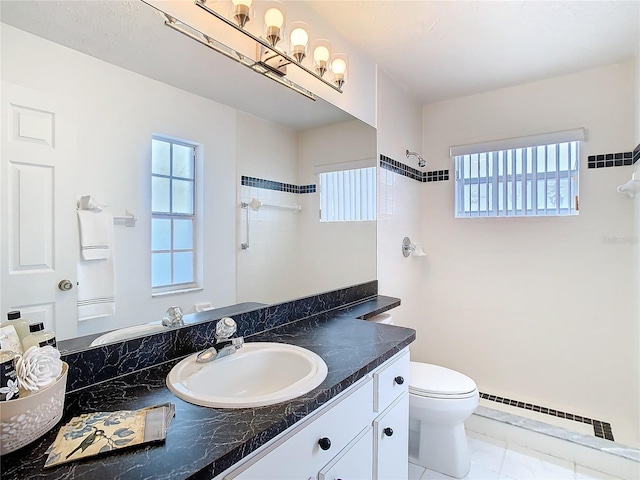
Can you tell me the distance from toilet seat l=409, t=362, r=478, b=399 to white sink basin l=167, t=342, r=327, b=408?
0.89 m

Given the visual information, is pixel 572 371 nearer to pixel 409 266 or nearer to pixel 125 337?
pixel 409 266

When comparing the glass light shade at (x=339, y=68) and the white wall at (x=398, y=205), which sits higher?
the glass light shade at (x=339, y=68)

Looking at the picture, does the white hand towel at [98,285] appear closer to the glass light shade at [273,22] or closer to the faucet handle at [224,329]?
the faucet handle at [224,329]

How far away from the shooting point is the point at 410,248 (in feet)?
8.75

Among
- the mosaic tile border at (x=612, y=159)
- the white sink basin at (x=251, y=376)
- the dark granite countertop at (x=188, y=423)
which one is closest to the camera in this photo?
the dark granite countertop at (x=188, y=423)

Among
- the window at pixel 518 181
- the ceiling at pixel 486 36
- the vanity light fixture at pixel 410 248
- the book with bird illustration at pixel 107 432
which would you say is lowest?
the book with bird illustration at pixel 107 432

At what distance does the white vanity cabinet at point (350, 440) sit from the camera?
0.80 metres

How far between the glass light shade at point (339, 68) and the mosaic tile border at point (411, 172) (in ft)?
2.10

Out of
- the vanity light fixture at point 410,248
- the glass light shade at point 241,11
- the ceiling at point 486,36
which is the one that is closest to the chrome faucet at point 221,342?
the glass light shade at point 241,11

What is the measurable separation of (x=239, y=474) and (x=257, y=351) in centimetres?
53

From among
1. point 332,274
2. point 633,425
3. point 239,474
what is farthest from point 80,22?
point 633,425

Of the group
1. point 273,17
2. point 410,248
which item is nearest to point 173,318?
point 273,17

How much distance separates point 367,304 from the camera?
204cm

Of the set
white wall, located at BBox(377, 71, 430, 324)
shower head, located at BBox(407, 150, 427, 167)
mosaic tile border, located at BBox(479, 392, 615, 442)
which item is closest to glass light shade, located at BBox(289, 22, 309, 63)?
white wall, located at BBox(377, 71, 430, 324)
